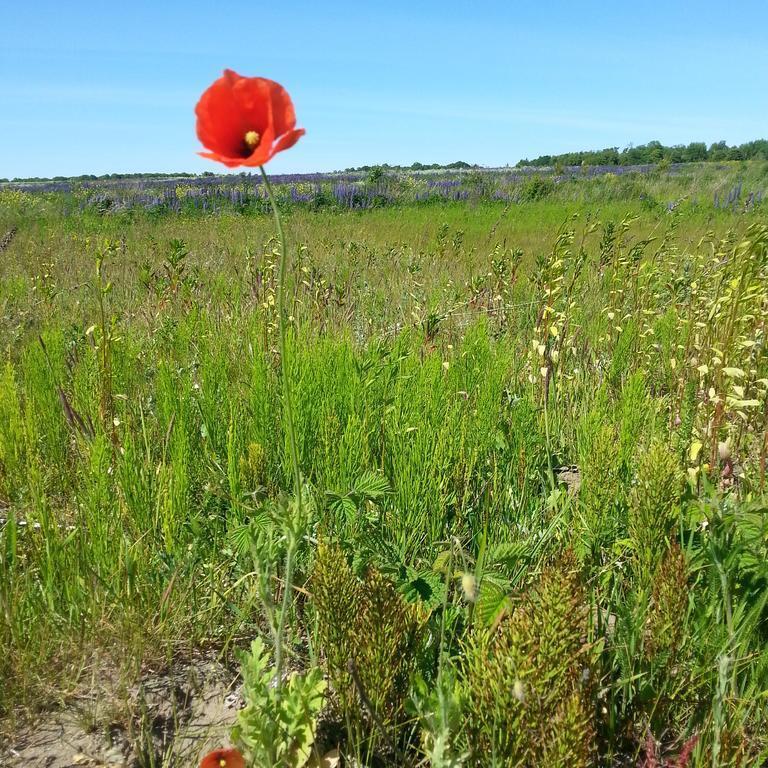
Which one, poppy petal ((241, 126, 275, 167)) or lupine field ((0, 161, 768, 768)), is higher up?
poppy petal ((241, 126, 275, 167))

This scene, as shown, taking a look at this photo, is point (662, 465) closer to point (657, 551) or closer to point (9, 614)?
point (657, 551)

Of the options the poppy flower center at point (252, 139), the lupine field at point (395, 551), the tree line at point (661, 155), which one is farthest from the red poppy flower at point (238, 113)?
the tree line at point (661, 155)

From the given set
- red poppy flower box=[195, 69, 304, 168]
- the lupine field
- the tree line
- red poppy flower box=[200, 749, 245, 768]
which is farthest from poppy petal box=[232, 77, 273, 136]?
the tree line

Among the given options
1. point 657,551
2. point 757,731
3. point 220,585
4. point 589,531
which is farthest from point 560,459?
point 220,585

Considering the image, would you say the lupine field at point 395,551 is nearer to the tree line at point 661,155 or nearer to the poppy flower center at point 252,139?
the poppy flower center at point 252,139

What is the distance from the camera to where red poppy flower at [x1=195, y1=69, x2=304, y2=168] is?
96 centimetres

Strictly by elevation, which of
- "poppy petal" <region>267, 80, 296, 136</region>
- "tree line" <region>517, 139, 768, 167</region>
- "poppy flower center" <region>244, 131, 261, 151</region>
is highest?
"tree line" <region>517, 139, 768, 167</region>

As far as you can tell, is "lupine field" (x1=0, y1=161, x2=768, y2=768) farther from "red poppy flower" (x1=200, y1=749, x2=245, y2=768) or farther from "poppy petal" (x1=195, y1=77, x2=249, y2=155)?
"poppy petal" (x1=195, y1=77, x2=249, y2=155)

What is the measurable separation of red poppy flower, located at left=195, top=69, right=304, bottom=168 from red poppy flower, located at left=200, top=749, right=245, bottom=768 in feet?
3.14

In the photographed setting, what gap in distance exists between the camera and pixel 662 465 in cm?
131

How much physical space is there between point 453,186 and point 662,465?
18.7 m

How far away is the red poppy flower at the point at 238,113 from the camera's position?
3.16ft

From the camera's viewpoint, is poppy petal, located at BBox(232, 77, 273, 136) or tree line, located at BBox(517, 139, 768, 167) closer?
poppy petal, located at BBox(232, 77, 273, 136)

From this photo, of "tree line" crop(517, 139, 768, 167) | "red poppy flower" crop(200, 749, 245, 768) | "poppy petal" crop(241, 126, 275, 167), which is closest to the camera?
"poppy petal" crop(241, 126, 275, 167)
